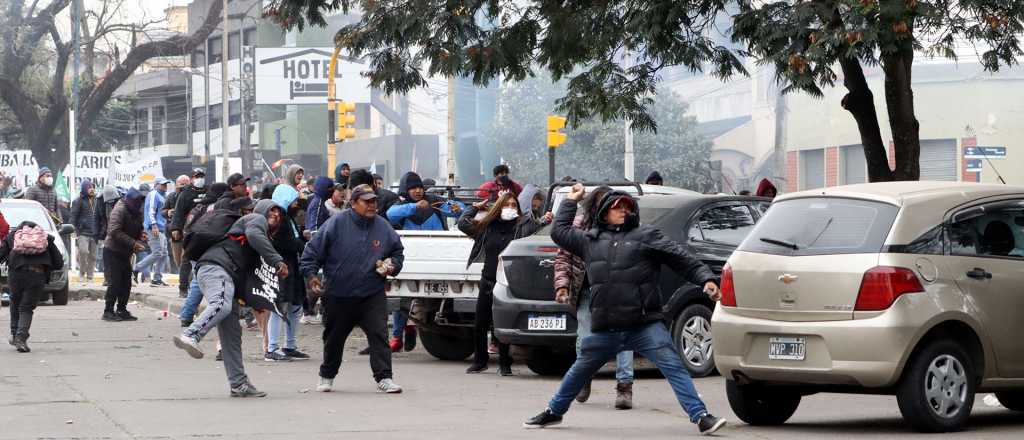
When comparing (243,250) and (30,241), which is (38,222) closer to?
(30,241)

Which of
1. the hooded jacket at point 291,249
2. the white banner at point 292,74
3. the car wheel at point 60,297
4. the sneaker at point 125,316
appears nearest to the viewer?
the hooded jacket at point 291,249

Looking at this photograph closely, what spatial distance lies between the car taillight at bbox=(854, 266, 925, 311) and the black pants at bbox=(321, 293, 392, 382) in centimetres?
438

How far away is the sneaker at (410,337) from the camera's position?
17.4m

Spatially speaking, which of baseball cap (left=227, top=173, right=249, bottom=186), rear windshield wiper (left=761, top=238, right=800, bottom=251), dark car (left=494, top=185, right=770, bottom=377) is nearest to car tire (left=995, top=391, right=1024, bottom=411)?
rear windshield wiper (left=761, top=238, right=800, bottom=251)

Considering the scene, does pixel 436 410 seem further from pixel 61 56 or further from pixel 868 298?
pixel 61 56

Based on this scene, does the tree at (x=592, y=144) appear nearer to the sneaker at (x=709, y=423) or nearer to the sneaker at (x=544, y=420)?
the sneaker at (x=544, y=420)

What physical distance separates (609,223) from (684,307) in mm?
3451

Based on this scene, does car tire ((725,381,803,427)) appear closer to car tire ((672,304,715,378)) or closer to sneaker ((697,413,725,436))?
sneaker ((697,413,725,436))

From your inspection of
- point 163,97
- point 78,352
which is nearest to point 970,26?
point 78,352

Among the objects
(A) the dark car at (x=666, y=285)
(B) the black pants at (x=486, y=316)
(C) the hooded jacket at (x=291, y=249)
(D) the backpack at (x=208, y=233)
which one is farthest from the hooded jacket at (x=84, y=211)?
(A) the dark car at (x=666, y=285)

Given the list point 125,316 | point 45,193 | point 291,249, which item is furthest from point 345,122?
point 291,249

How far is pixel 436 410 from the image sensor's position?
11.5 meters

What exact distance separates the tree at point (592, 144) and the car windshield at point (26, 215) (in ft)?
136

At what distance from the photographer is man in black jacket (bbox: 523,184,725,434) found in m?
10.1
